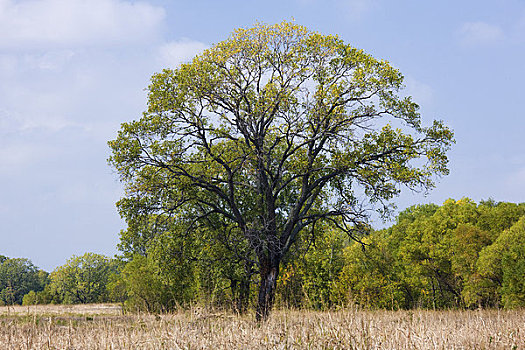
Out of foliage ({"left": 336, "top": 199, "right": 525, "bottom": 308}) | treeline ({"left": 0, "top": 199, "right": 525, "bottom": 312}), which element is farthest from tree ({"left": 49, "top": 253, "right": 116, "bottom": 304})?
foliage ({"left": 336, "top": 199, "right": 525, "bottom": 308})

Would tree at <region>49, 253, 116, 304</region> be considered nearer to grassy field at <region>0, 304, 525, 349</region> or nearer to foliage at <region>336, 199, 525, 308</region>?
foliage at <region>336, 199, 525, 308</region>

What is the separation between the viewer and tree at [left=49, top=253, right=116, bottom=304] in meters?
78.3

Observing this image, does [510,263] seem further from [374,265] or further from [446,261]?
[374,265]

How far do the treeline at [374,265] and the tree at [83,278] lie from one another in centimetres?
1960

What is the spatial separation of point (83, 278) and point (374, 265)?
180ft

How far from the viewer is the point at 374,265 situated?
52719 millimetres

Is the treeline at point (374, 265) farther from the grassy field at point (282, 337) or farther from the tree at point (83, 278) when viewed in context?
the tree at point (83, 278)

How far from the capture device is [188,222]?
973 inches

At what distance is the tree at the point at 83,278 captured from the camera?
7831 cm

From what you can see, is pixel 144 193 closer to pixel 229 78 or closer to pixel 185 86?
pixel 185 86

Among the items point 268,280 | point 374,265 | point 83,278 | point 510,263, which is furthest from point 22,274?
point 510,263

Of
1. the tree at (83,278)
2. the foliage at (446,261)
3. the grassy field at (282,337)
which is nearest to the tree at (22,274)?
the tree at (83,278)

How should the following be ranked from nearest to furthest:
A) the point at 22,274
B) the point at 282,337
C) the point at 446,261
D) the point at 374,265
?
the point at 282,337 < the point at 446,261 < the point at 374,265 < the point at 22,274

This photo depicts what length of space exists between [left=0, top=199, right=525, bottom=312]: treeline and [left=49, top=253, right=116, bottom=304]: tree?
19604mm
